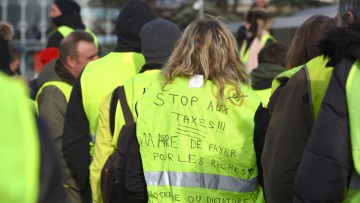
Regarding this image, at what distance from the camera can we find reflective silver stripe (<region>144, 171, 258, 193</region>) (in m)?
3.61

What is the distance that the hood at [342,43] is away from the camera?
2725 millimetres

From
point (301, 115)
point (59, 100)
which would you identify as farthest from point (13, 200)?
point (59, 100)

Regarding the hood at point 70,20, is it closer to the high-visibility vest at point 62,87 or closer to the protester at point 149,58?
the high-visibility vest at point 62,87

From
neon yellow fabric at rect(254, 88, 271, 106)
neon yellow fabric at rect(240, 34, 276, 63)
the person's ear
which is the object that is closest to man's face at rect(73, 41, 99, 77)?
neon yellow fabric at rect(254, 88, 271, 106)

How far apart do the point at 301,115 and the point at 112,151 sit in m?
1.67

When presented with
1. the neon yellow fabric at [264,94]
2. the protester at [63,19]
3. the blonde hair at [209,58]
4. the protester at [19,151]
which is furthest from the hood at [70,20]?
the protester at [19,151]

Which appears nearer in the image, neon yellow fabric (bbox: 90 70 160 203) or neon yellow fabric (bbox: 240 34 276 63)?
neon yellow fabric (bbox: 90 70 160 203)

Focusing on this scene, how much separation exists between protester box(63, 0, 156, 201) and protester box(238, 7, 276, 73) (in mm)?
2946

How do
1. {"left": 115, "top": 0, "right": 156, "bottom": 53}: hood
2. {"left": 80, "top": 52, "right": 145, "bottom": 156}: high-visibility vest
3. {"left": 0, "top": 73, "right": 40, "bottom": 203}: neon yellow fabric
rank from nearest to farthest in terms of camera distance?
{"left": 0, "top": 73, "right": 40, "bottom": 203}: neon yellow fabric, {"left": 80, "top": 52, "right": 145, "bottom": 156}: high-visibility vest, {"left": 115, "top": 0, "right": 156, "bottom": 53}: hood

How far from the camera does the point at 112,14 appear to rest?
24.6 meters

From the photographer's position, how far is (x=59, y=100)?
5.42m

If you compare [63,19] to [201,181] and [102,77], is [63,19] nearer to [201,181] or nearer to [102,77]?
[102,77]

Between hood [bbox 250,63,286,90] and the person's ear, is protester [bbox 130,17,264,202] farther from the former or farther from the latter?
hood [bbox 250,63,286,90]

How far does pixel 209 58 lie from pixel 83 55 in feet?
7.01
